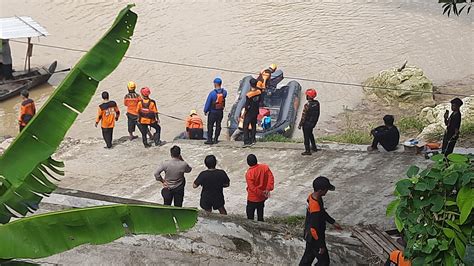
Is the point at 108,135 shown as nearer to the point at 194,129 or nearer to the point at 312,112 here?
the point at 194,129

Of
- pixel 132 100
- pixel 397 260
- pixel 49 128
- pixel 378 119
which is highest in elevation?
pixel 49 128

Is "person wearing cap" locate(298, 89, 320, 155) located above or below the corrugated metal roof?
below

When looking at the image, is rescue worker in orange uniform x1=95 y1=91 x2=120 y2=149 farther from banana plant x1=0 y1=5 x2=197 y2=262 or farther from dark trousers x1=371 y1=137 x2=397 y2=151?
banana plant x1=0 y1=5 x2=197 y2=262

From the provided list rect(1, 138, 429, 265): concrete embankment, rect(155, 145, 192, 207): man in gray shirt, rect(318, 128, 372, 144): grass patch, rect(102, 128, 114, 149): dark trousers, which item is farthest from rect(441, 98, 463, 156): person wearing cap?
rect(102, 128, 114, 149): dark trousers

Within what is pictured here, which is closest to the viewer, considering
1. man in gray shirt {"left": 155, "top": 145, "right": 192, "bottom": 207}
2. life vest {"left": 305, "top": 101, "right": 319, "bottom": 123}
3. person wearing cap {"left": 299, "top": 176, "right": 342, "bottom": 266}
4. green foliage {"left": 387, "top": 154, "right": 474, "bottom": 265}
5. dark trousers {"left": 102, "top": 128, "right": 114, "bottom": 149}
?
green foliage {"left": 387, "top": 154, "right": 474, "bottom": 265}

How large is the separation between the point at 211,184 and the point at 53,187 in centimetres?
421

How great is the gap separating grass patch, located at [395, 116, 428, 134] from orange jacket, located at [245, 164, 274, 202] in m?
7.81

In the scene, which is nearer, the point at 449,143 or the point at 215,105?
the point at 449,143

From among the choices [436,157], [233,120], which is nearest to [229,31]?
[233,120]

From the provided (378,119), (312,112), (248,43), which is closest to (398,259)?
(312,112)

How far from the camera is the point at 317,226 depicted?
7.38 metres

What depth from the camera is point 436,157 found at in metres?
6.15

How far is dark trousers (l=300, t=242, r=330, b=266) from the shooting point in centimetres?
746

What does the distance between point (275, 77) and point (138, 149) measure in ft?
19.6
